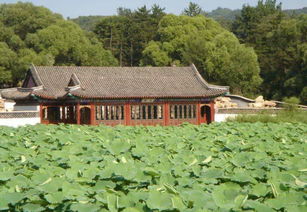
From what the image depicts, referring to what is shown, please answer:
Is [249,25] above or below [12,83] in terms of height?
above

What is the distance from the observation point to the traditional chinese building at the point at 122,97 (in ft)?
88.5

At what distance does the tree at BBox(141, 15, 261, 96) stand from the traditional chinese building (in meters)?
14.8

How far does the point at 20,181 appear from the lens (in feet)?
16.7

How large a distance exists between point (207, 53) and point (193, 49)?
1798 mm

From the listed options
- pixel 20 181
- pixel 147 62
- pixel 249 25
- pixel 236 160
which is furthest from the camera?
pixel 249 25

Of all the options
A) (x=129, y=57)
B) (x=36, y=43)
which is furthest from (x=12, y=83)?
(x=129, y=57)

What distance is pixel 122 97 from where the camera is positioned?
88.8ft

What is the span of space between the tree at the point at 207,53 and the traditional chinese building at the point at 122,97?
48.7 feet

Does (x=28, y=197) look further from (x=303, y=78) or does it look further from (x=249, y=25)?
(x=249, y=25)

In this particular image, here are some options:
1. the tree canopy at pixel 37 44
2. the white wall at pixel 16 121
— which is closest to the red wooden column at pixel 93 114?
the white wall at pixel 16 121

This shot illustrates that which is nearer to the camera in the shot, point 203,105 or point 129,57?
point 203,105

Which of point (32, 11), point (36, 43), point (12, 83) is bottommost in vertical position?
point (12, 83)

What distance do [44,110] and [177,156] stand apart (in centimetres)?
2233

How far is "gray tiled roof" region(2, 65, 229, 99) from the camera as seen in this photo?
89.7 ft
